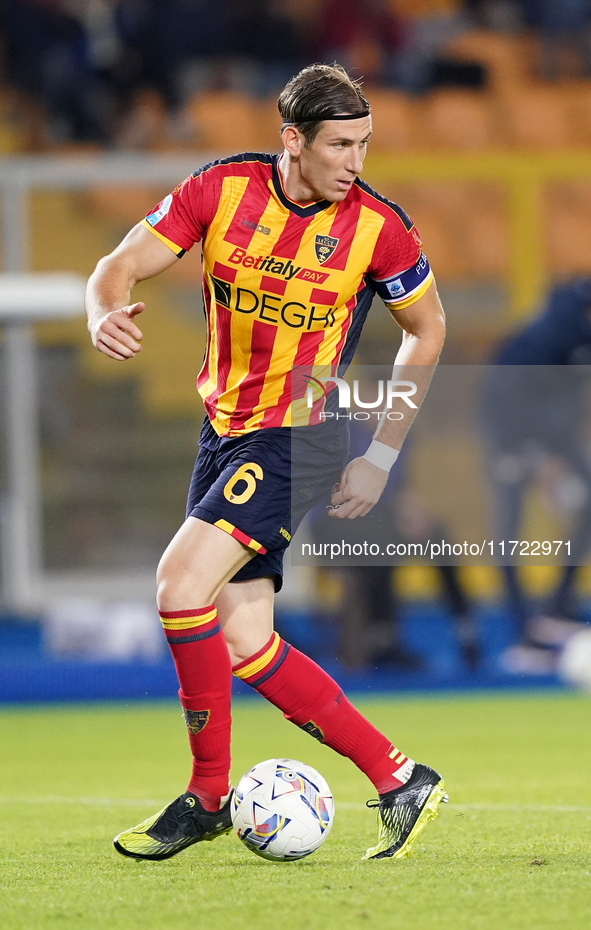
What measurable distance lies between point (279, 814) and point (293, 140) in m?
1.77

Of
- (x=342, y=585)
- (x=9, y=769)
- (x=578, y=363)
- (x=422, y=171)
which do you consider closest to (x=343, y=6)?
(x=422, y=171)

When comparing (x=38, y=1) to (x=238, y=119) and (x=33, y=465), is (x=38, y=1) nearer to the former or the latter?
(x=238, y=119)

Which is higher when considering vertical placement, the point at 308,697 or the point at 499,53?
the point at 499,53

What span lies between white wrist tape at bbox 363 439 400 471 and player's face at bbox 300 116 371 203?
731 millimetres

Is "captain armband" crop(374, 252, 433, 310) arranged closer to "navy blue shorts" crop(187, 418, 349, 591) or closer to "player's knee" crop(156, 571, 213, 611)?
"navy blue shorts" crop(187, 418, 349, 591)

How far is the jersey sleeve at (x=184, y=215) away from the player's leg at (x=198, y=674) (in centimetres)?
76

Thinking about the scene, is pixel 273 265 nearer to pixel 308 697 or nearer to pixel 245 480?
pixel 245 480

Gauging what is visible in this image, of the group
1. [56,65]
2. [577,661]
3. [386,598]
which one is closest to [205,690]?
[386,598]

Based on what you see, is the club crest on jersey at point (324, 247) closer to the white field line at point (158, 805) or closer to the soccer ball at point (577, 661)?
the white field line at point (158, 805)

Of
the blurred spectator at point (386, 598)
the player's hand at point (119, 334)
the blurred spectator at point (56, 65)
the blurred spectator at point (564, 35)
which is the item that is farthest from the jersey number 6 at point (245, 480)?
the blurred spectator at point (564, 35)

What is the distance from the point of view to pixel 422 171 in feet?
27.7

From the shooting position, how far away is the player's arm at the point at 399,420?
12.1 ft

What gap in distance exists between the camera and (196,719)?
11.3 feet

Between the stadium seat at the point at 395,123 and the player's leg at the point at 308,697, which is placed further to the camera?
the stadium seat at the point at 395,123
